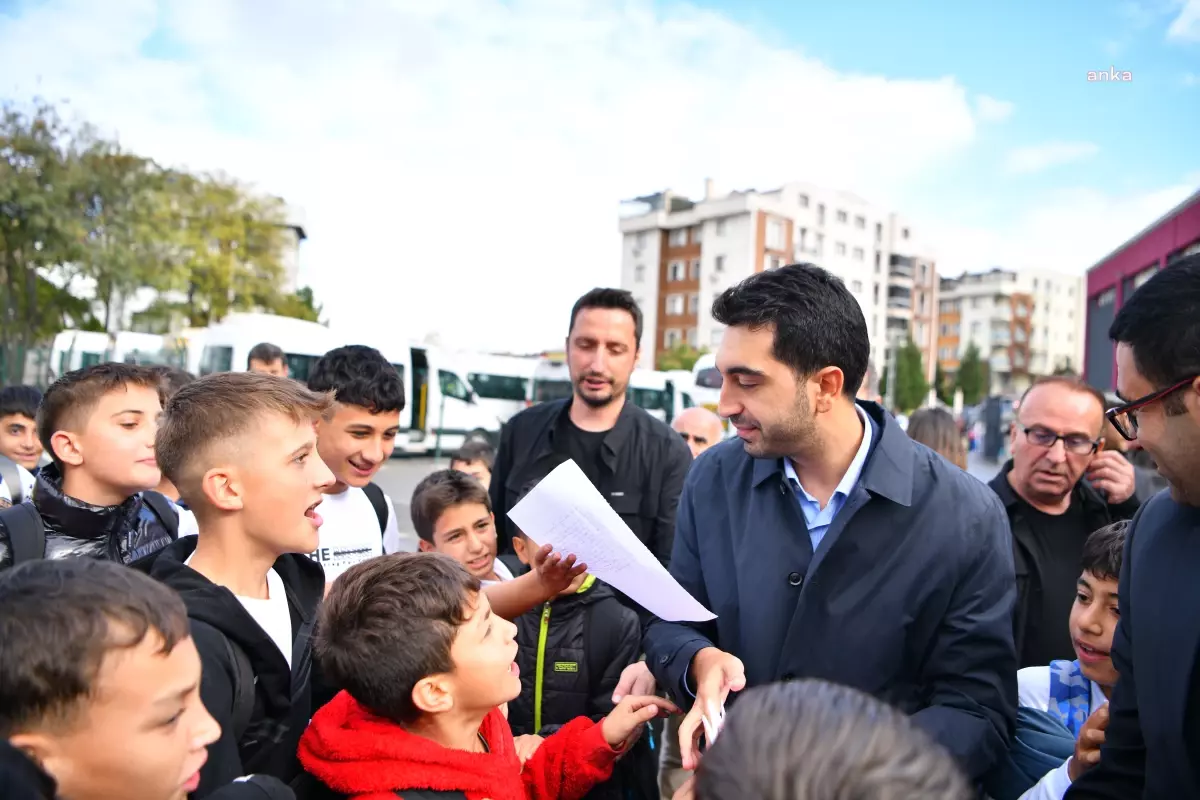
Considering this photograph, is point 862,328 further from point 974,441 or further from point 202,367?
point 974,441

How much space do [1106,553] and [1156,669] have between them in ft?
2.88

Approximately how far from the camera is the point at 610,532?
200 cm

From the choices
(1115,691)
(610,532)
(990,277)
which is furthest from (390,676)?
(990,277)

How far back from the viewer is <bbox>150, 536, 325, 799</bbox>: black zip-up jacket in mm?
1554

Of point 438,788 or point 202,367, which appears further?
point 202,367

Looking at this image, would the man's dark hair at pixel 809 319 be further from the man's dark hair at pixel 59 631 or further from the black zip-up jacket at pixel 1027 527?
the man's dark hair at pixel 59 631

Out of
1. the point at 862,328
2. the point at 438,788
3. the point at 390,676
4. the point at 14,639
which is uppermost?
the point at 862,328

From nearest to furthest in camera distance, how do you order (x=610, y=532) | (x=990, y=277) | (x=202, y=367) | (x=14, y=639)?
(x=14, y=639)
(x=610, y=532)
(x=202, y=367)
(x=990, y=277)

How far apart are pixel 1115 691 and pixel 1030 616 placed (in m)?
1.42

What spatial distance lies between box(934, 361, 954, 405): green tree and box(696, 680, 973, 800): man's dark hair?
268ft

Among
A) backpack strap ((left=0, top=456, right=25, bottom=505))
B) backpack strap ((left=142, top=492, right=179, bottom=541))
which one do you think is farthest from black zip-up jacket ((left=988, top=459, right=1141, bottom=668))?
backpack strap ((left=0, top=456, right=25, bottom=505))

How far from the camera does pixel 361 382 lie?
306 cm

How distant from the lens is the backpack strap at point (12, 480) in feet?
14.1

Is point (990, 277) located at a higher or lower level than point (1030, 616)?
higher
